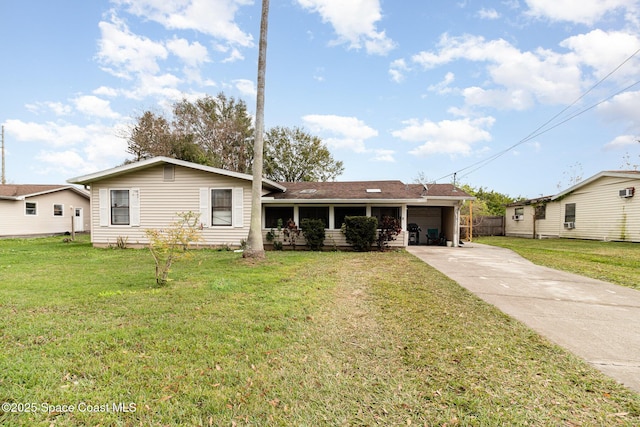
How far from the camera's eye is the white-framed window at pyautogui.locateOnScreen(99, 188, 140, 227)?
→ 11.8 m

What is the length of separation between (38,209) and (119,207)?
11030mm

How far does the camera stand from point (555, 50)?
12.1 metres

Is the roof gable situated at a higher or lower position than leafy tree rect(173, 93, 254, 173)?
lower

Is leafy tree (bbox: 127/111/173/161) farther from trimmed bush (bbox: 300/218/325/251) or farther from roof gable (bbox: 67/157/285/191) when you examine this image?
trimmed bush (bbox: 300/218/325/251)

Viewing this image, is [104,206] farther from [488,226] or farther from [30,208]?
[488,226]

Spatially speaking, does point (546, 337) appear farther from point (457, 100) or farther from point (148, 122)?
point (148, 122)

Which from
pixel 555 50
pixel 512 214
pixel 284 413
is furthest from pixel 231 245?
pixel 512 214

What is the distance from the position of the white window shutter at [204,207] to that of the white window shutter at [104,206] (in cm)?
Answer: 400

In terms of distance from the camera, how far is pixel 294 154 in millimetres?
27766

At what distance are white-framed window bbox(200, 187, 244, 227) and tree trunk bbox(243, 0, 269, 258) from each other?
3.08m

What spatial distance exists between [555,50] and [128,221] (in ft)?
61.4

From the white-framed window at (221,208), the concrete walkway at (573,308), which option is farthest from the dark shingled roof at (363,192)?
the concrete walkway at (573,308)

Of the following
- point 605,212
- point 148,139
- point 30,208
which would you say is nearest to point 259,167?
point 605,212

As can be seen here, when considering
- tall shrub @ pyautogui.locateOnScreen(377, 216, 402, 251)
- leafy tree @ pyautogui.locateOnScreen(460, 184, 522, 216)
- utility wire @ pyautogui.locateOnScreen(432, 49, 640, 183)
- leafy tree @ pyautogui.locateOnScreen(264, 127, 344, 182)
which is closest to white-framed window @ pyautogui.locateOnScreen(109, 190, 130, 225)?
tall shrub @ pyautogui.locateOnScreen(377, 216, 402, 251)
